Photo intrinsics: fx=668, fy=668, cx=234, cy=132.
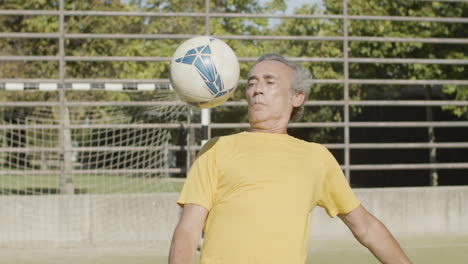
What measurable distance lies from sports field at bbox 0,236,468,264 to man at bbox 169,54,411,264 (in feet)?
14.3

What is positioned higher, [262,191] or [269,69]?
[269,69]

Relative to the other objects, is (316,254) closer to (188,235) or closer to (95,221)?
(95,221)

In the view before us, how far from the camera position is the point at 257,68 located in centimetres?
275

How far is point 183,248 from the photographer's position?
2377mm

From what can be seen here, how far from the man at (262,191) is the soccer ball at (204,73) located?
0.88 metres

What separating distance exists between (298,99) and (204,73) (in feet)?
3.19

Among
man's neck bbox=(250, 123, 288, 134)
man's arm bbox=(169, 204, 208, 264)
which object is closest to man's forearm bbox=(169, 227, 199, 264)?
man's arm bbox=(169, 204, 208, 264)

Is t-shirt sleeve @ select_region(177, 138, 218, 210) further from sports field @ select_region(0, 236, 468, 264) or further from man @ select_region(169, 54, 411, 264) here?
sports field @ select_region(0, 236, 468, 264)

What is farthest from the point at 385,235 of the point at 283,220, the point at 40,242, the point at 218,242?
the point at 40,242

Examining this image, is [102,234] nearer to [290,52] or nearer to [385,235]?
[385,235]

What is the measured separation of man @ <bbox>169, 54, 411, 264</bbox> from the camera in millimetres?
2455

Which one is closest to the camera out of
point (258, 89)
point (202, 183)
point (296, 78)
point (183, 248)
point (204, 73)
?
point (183, 248)

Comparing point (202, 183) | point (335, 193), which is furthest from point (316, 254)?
point (202, 183)

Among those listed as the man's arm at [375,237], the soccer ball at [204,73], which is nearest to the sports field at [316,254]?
the soccer ball at [204,73]
